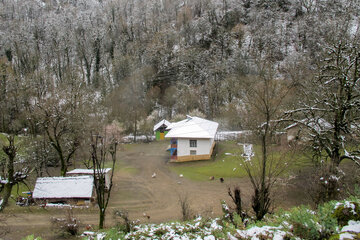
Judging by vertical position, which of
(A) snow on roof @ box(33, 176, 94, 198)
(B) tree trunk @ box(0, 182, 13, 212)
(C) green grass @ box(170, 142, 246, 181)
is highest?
(B) tree trunk @ box(0, 182, 13, 212)

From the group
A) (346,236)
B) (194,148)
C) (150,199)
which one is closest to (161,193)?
(150,199)

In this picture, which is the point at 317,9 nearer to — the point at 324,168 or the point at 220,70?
the point at 220,70

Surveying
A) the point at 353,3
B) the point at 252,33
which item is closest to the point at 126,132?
the point at 252,33

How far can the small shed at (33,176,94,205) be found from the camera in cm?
1800

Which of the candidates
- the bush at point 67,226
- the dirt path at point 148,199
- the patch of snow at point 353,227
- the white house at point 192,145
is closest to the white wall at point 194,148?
the white house at point 192,145

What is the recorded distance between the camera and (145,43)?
74.3 m

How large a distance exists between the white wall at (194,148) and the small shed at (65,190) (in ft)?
39.2

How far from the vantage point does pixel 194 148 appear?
93.3ft

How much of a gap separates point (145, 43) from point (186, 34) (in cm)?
1241

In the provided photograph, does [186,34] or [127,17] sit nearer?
[186,34]

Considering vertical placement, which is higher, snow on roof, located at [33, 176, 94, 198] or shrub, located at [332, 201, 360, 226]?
shrub, located at [332, 201, 360, 226]

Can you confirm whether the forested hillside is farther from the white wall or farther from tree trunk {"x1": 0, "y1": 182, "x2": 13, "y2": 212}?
tree trunk {"x1": 0, "y1": 182, "x2": 13, "y2": 212}

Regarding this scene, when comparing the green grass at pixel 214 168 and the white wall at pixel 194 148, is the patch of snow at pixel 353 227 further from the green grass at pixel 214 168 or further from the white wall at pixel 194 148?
the white wall at pixel 194 148

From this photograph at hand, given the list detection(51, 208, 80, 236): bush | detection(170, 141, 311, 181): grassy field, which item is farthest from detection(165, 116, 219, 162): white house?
detection(51, 208, 80, 236): bush
